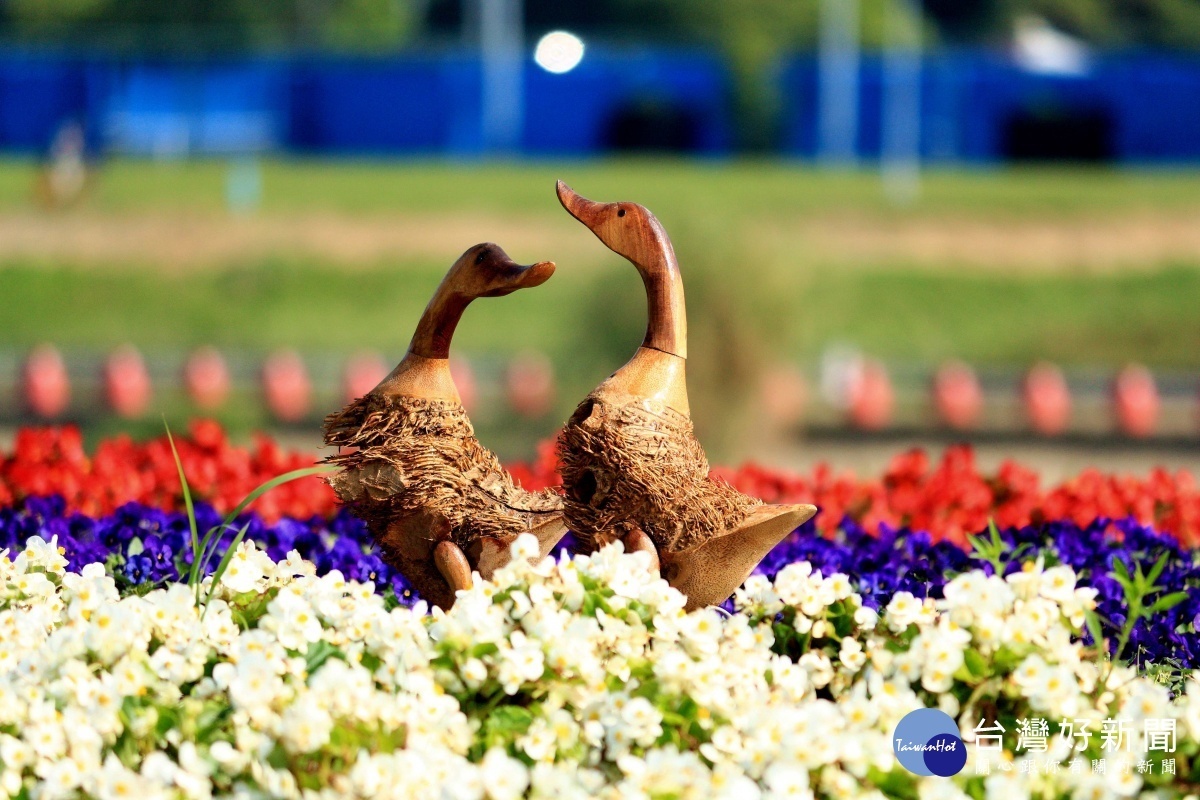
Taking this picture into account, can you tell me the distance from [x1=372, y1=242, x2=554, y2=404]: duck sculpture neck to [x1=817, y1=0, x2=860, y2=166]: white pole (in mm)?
25953

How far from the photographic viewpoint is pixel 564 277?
16.9 m

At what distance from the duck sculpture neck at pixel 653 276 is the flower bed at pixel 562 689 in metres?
0.41

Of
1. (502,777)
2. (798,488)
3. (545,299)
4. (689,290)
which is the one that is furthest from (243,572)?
(545,299)

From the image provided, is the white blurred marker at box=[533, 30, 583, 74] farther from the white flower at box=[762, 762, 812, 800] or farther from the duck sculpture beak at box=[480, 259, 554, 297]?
the white flower at box=[762, 762, 812, 800]

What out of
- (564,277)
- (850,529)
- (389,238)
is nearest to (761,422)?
(850,529)

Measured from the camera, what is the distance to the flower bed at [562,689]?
214 centimetres

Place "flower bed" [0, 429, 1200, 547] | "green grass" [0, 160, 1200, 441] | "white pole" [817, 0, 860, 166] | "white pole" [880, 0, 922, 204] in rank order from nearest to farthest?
"flower bed" [0, 429, 1200, 547] < "green grass" [0, 160, 1200, 441] < "white pole" [880, 0, 922, 204] < "white pole" [817, 0, 860, 166]

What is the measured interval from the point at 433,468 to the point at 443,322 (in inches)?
11.0

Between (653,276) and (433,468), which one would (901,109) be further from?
(433,468)

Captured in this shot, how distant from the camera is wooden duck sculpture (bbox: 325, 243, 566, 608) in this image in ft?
9.32

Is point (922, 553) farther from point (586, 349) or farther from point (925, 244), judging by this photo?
point (925, 244)

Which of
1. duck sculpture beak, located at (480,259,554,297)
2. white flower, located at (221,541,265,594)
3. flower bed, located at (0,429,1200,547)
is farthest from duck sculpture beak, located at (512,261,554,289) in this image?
flower bed, located at (0,429,1200,547)

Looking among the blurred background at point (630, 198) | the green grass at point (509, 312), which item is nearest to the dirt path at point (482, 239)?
the blurred background at point (630, 198)

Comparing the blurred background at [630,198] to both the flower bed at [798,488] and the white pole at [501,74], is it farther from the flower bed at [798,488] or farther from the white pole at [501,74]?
the flower bed at [798,488]
